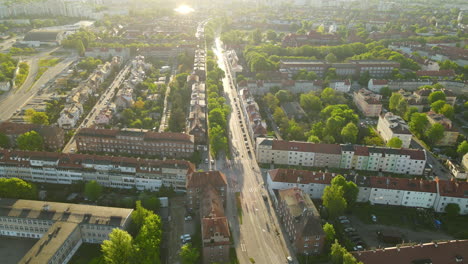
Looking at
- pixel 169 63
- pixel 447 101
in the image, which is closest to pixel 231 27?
pixel 169 63

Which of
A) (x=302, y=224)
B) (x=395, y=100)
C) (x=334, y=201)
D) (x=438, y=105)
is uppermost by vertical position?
(x=395, y=100)

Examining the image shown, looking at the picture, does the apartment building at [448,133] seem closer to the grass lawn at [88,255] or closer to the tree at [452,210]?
the tree at [452,210]

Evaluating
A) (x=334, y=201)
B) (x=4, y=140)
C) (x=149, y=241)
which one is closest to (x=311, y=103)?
(x=334, y=201)

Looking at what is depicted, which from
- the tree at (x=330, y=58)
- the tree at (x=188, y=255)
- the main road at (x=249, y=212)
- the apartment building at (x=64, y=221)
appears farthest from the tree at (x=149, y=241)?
the tree at (x=330, y=58)

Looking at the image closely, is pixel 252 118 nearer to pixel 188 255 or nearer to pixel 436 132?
pixel 436 132

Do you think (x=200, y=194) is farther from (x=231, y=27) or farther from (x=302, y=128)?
(x=231, y=27)

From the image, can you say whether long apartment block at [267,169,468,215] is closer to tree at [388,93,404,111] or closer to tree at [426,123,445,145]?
tree at [426,123,445,145]
